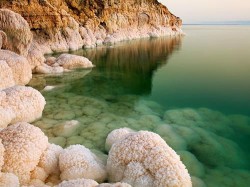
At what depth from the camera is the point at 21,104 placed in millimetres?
9250

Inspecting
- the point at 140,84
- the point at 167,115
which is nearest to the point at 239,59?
the point at 140,84

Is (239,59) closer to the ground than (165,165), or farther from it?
closer to the ground

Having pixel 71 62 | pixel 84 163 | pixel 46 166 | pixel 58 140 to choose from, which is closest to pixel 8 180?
pixel 46 166

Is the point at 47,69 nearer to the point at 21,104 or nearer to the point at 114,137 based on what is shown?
the point at 21,104

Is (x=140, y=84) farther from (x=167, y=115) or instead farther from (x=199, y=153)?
(x=199, y=153)

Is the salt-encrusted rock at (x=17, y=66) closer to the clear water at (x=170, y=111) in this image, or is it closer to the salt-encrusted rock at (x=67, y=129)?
the clear water at (x=170, y=111)

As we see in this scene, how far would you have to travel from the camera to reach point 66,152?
6.48m

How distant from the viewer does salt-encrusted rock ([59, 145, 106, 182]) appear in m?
6.07

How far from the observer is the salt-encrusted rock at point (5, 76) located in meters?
11.8

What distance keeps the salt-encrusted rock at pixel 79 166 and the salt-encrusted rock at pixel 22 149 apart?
→ 56 cm

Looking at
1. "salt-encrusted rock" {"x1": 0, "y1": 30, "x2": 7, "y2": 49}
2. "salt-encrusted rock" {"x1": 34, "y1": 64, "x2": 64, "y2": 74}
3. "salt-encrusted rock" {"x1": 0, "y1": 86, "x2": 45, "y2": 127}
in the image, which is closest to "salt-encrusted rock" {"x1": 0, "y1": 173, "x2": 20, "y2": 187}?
"salt-encrusted rock" {"x1": 0, "y1": 86, "x2": 45, "y2": 127}

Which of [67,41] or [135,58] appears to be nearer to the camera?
[135,58]

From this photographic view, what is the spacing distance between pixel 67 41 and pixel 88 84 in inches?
624

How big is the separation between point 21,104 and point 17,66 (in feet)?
15.7
